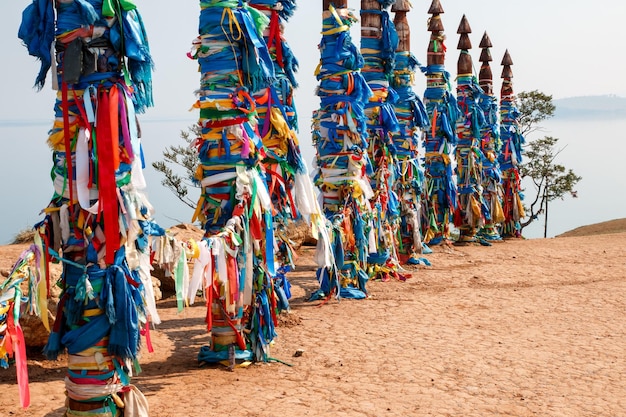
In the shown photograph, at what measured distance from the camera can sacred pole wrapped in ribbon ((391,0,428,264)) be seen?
40.1 ft

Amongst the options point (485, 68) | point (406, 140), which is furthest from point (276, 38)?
point (485, 68)

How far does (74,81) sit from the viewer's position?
4.39 metres

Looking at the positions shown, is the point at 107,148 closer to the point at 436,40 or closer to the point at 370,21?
the point at 370,21

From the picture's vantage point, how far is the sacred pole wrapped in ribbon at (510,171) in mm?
18766

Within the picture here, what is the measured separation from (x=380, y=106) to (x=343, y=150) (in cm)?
140

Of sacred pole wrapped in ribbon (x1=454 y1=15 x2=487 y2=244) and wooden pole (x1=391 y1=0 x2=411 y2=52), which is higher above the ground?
wooden pole (x1=391 y1=0 x2=411 y2=52)

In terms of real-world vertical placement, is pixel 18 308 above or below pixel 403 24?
below

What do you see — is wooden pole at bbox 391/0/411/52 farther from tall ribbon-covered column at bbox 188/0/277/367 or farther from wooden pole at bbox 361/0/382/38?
tall ribbon-covered column at bbox 188/0/277/367

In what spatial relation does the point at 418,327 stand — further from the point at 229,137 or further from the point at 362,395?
the point at 229,137

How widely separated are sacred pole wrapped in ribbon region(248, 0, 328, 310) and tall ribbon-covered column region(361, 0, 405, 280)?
246 cm

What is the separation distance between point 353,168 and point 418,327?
2.34 metres

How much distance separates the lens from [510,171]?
19.0 meters

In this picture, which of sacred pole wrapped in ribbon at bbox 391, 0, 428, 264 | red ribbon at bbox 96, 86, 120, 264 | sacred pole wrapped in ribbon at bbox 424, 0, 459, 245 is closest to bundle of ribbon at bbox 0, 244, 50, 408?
red ribbon at bbox 96, 86, 120, 264

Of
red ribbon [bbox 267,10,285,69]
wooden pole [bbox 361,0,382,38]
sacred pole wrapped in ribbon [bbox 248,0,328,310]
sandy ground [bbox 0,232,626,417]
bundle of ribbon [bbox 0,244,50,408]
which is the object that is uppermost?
wooden pole [bbox 361,0,382,38]
